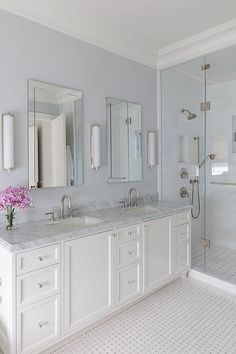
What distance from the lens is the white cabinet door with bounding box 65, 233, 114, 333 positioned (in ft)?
6.09

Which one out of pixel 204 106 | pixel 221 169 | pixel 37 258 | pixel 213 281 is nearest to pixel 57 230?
pixel 37 258

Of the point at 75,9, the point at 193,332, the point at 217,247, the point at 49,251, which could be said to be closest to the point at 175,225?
the point at 193,332

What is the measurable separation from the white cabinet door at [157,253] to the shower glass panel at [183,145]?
77cm

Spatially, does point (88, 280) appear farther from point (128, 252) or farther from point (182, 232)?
Answer: point (182, 232)

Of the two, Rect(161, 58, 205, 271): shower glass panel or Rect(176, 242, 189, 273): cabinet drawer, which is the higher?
Rect(161, 58, 205, 271): shower glass panel

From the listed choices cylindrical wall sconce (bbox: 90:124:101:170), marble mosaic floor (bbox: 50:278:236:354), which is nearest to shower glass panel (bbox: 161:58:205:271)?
marble mosaic floor (bbox: 50:278:236:354)

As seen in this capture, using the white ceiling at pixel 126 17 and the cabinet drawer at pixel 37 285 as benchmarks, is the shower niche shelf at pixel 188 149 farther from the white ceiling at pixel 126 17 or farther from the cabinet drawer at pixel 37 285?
the cabinet drawer at pixel 37 285

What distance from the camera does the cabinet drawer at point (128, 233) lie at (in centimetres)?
219

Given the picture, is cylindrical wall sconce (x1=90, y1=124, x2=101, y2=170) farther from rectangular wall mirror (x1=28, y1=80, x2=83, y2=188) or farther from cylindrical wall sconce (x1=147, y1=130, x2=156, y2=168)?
cylindrical wall sconce (x1=147, y1=130, x2=156, y2=168)

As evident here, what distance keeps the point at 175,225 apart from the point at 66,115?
5.11ft

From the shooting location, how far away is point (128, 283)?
2.27 m

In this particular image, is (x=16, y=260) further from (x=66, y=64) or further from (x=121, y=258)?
(x=66, y=64)

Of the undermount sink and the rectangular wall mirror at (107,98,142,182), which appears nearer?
the undermount sink

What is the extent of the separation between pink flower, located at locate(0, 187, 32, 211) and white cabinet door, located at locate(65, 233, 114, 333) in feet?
1.45
